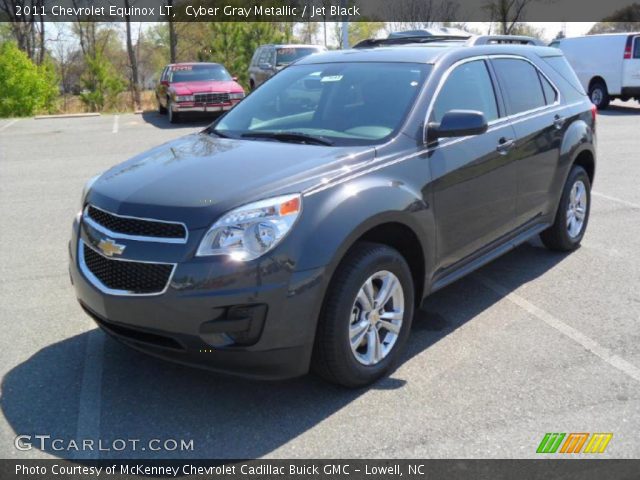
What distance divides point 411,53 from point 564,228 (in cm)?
223

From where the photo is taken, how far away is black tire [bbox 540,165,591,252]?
569 cm

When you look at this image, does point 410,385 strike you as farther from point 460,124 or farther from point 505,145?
point 505,145

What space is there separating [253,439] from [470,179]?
2187mm

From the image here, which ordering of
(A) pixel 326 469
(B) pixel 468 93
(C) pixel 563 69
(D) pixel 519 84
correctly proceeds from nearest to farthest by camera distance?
(A) pixel 326 469 → (B) pixel 468 93 → (D) pixel 519 84 → (C) pixel 563 69

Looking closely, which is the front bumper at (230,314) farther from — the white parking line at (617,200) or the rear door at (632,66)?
the rear door at (632,66)

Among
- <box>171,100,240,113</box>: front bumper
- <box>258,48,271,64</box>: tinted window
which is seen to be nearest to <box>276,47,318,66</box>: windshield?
<box>258,48,271,64</box>: tinted window

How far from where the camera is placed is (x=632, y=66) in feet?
58.9

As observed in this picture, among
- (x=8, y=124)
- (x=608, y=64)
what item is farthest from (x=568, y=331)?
(x=8, y=124)

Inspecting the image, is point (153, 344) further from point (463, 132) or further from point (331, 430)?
point (463, 132)

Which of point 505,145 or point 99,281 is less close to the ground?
point 505,145

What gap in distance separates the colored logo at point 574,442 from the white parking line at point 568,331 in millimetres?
721

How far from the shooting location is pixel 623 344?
163 inches

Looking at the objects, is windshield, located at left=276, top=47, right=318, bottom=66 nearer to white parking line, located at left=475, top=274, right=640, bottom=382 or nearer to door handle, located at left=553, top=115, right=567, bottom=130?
door handle, located at left=553, top=115, right=567, bottom=130

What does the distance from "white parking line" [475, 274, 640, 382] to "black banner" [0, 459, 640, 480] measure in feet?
3.16
